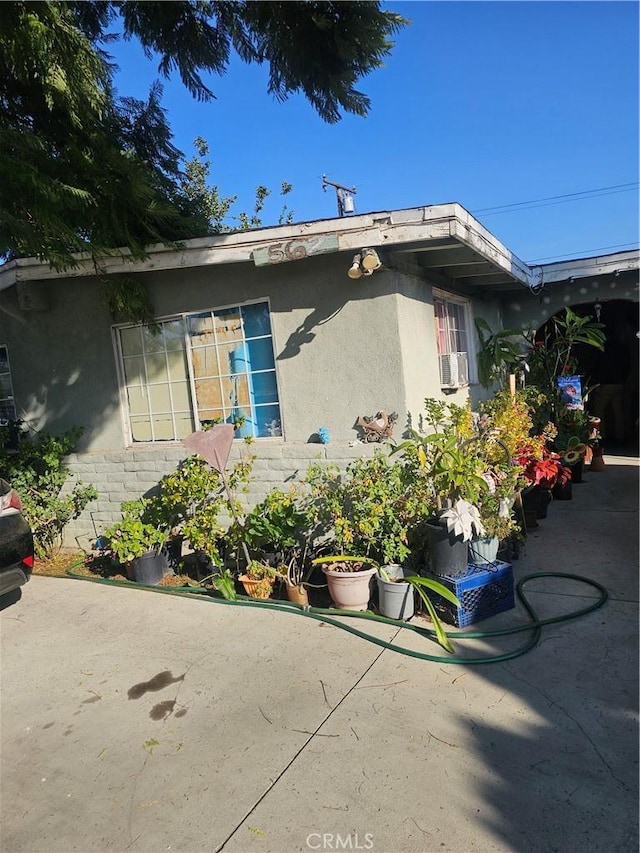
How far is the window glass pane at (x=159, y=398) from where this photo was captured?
618 cm

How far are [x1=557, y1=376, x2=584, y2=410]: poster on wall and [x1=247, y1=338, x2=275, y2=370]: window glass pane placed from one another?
4245mm

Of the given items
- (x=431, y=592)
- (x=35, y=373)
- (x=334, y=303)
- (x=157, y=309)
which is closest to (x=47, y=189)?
(x=157, y=309)

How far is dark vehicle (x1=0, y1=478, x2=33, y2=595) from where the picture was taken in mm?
4363

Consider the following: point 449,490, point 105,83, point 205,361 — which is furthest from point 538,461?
point 105,83

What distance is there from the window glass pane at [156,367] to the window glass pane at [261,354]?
3.81 ft

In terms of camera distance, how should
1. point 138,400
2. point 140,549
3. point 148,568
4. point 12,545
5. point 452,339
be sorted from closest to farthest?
point 12,545, point 140,549, point 148,568, point 138,400, point 452,339

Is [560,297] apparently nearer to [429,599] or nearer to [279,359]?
[279,359]

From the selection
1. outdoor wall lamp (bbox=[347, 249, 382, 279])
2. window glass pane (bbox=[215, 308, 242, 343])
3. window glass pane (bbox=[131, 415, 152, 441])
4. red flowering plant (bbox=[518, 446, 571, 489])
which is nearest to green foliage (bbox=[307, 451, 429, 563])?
red flowering plant (bbox=[518, 446, 571, 489])

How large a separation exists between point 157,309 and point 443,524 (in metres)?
3.87

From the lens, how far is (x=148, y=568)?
5.32 meters

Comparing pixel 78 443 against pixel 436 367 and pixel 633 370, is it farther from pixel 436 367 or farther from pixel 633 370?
pixel 633 370

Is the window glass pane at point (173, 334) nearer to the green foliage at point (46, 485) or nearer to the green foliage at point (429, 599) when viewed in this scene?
the green foliage at point (46, 485)

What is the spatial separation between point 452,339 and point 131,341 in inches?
149

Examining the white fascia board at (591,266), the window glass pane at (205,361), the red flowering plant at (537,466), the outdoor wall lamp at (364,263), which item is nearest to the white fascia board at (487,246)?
the white fascia board at (591,266)
